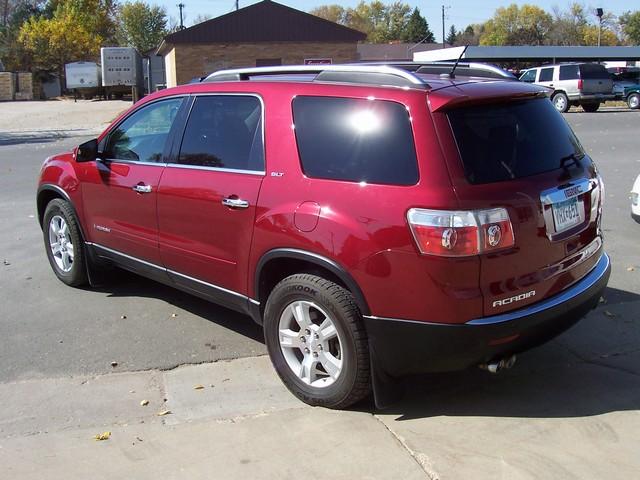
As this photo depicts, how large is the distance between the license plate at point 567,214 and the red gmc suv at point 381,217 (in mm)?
17

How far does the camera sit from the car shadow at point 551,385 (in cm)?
367

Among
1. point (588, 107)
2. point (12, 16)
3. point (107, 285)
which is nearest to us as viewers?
point (107, 285)

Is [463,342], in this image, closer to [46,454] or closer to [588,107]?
[46,454]

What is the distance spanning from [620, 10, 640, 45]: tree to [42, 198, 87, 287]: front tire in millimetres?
115296

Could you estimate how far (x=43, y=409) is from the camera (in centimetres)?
379

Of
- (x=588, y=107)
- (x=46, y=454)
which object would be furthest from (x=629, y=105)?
(x=46, y=454)

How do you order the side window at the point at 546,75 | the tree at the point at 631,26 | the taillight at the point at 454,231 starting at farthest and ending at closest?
the tree at the point at 631,26, the side window at the point at 546,75, the taillight at the point at 454,231

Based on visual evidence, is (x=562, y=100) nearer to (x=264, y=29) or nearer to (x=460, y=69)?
(x=264, y=29)

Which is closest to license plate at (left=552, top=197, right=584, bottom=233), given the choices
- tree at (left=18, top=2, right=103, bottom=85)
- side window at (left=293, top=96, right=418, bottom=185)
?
side window at (left=293, top=96, right=418, bottom=185)

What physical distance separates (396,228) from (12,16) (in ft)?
297

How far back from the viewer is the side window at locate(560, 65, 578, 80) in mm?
26697

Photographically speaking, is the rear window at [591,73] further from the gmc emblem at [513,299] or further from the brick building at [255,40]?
the gmc emblem at [513,299]

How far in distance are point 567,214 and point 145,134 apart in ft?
10.2

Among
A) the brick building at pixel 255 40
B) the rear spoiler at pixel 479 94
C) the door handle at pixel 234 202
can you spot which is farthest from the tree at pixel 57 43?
the rear spoiler at pixel 479 94
